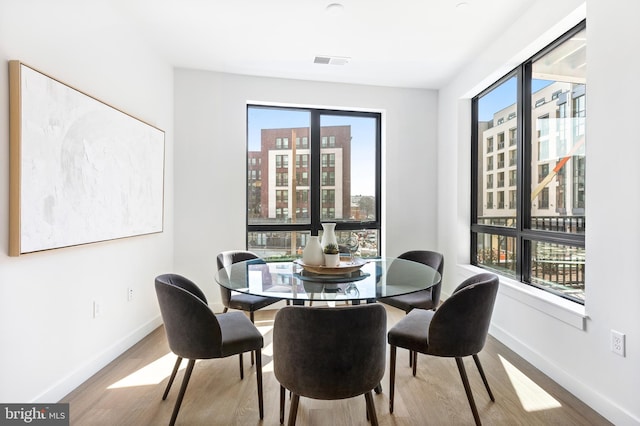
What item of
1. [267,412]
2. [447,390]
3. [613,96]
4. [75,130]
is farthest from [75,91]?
[613,96]

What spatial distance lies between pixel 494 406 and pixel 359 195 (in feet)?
8.96

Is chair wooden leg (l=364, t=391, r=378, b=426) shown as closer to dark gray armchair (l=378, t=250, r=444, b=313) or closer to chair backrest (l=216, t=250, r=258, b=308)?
dark gray armchair (l=378, t=250, r=444, b=313)

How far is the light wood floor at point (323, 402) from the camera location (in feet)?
6.15

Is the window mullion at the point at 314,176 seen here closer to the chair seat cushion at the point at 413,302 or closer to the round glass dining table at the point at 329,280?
the round glass dining table at the point at 329,280

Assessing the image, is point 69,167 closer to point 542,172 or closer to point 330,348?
point 330,348

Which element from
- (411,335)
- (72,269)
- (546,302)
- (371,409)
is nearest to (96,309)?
(72,269)

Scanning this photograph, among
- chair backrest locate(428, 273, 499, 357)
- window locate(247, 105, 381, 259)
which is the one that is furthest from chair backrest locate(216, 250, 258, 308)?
chair backrest locate(428, 273, 499, 357)

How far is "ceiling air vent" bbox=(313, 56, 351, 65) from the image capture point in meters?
3.33

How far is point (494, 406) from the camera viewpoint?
1994 mm

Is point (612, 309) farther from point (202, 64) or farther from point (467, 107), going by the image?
point (202, 64)

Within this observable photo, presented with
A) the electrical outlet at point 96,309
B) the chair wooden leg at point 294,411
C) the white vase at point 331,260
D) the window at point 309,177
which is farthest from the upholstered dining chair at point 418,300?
the electrical outlet at point 96,309

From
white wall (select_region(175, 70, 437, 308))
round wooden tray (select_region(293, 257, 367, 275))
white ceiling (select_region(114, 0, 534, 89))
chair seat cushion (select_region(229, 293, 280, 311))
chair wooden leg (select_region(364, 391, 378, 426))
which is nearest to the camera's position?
chair wooden leg (select_region(364, 391, 378, 426))

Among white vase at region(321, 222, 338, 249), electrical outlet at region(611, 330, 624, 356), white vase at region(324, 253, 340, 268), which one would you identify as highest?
white vase at region(321, 222, 338, 249)

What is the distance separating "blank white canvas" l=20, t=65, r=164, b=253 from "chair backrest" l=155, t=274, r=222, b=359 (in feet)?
2.50
